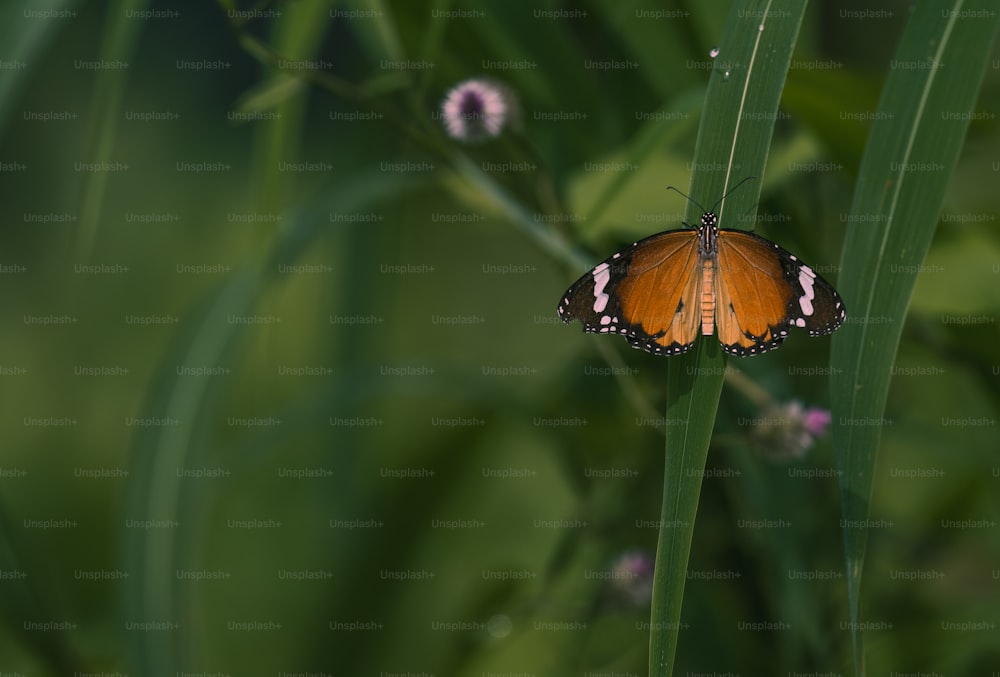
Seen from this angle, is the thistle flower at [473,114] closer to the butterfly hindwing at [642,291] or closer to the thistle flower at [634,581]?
the butterfly hindwing at [642,291]

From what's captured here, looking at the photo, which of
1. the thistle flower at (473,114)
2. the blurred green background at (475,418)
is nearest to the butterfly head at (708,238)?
the blurred green background at (475,418)

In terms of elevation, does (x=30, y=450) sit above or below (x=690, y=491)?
below

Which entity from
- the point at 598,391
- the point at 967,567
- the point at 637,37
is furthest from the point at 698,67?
the point at 967,567

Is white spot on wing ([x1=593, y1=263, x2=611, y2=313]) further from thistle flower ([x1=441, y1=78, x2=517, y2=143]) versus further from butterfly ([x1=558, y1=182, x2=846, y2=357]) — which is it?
thistle flower ([x1=441, y1=78, x2=517, y2=143])

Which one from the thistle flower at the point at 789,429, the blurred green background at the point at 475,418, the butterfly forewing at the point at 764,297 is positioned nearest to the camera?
the butterfly forewing at the point at 764,297

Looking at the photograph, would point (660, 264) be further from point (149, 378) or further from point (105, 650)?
point (149, 378)

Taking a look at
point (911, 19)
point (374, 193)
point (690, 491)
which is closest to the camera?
point (690, 491)
